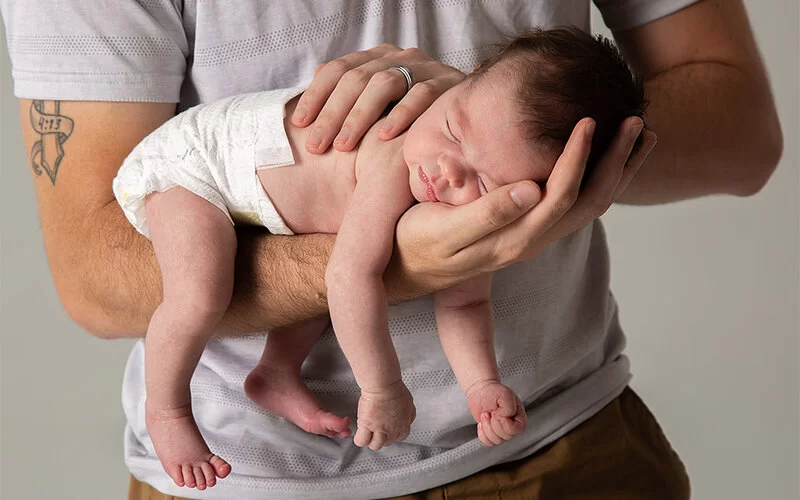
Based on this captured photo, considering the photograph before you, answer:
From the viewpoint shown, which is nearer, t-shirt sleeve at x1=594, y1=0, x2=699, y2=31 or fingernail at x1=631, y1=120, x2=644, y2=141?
fingernail at x1=631, y1=120, x2=644, y2=141

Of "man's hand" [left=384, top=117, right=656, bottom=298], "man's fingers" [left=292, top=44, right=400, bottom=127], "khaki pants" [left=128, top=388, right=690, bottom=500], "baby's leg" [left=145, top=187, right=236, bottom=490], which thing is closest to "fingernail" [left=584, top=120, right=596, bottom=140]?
"man's hand" [left=384, top=117, right=656, bottom=298]

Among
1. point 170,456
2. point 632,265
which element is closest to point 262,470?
point 170,456

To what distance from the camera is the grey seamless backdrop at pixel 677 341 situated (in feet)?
8.72

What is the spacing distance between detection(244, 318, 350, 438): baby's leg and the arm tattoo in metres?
0.42

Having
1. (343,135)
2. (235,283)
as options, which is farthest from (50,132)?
(343,135)

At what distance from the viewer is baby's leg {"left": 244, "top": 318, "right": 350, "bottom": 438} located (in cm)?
136

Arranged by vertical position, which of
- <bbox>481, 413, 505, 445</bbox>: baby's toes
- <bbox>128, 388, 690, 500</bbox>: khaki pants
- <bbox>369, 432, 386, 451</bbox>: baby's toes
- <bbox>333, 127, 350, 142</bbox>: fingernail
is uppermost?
<bbox>333, 127, 350, 142</bbox>: fingernail

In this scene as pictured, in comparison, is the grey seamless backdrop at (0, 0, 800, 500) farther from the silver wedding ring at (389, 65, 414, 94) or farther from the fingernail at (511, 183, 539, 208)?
the fingernail at (511, 183, 539, 208)

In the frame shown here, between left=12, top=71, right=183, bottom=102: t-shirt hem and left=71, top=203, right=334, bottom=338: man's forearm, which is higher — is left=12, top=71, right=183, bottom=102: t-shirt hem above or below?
→ above

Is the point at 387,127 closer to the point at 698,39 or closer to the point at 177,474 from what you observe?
the point at 177,474

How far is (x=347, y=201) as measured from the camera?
1.27m

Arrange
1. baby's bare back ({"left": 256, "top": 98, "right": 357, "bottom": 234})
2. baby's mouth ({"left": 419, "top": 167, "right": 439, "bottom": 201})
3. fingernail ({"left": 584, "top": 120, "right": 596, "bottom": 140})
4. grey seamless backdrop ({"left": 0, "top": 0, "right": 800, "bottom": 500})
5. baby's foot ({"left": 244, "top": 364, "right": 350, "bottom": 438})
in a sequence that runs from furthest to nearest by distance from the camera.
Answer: grey seamless backdrop ({"left": 0, "top": 0, "right": 800, "bottom": 500})
baby's foot ({"left": 244, "top": 364, "right": 350, "bottom": 438})
baby's bare back ({"left": 256, "top": 98, "right": 357, "bottom": 234})
baby's mouth ({"left": 419, "top": 167, "right": 439, "bottom": 201})
fingernail ({"left": 584, "top": 120, "right": 596, "bottom": 140})

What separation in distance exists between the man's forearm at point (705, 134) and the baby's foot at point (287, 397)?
62 centimetres

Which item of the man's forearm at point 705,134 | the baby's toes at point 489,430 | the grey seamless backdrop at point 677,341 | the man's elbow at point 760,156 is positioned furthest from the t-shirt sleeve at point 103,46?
the grey seamless backdrop at point 677,341
